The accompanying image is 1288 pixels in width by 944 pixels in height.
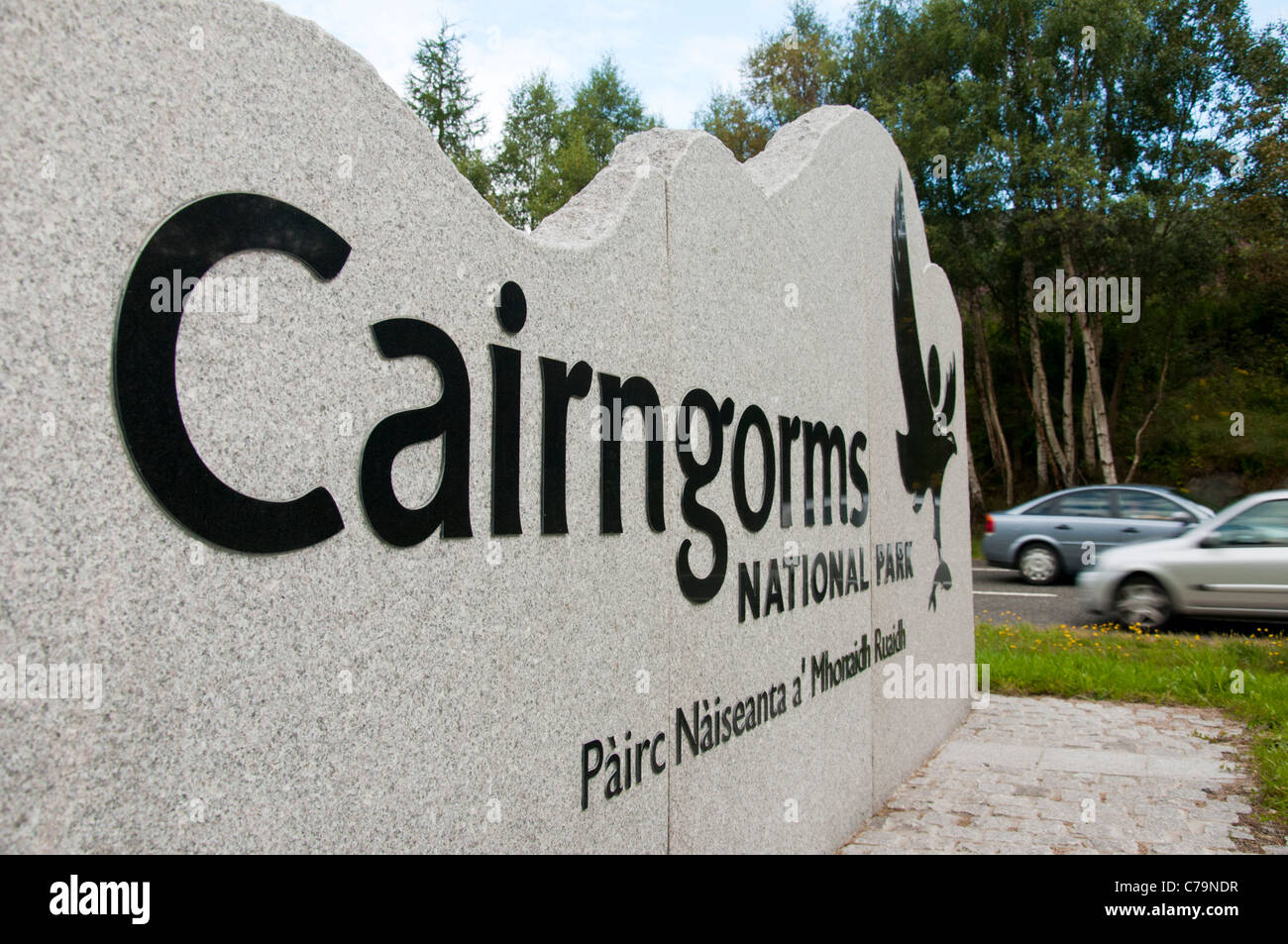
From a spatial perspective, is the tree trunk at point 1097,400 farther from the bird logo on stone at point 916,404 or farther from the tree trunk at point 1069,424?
the bird logo on stone at point 916,404

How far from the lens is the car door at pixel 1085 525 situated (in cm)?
1326

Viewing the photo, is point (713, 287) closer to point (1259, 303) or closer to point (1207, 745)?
point (1207, 745)

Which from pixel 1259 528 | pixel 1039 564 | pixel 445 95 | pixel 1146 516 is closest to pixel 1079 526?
pixel 1039 564

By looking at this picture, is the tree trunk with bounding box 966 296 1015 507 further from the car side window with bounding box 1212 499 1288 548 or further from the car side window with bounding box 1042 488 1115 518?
the car side window with bounding box 1212 499 1288 548

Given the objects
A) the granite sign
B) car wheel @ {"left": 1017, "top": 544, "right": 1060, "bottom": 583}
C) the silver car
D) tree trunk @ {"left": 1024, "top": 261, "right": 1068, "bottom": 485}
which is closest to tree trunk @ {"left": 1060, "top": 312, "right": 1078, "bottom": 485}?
tree trunk @ {"left": 1024, "top": 261, "right": 1068, "bottom": 485}

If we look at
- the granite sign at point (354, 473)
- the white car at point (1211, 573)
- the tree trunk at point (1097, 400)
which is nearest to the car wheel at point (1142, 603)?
the white car at point (1211, 573)

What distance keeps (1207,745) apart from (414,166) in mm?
6035

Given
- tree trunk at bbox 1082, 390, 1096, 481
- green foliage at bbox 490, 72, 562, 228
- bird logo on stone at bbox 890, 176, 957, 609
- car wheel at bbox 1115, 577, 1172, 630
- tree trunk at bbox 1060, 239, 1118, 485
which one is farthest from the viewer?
green foliage at bbox 490, 72, 562, 228

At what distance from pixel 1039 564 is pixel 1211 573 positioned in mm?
4082

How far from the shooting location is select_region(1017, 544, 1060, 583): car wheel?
1376 cm

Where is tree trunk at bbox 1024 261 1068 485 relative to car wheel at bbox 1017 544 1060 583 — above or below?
above

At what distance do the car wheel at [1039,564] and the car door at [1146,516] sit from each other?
989 mm

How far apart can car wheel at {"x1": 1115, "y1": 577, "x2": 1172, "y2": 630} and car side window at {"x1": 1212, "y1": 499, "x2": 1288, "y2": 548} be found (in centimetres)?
81

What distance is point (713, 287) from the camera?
3238mm
